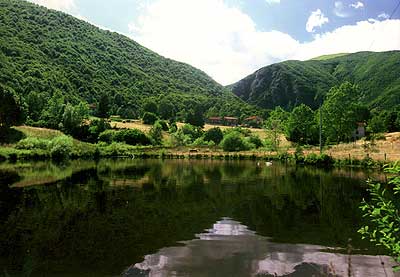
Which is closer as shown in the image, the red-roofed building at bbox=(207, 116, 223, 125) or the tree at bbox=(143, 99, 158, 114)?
the tree at bbox=(143, 99, 158, 114)

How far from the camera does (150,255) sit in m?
15.1

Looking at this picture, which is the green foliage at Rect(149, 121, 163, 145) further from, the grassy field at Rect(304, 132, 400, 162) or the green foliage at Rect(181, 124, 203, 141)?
the grassy field at Rect(304, 132, 400, 162)

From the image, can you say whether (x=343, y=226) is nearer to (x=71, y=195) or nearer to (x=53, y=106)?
(x=71, y=195)

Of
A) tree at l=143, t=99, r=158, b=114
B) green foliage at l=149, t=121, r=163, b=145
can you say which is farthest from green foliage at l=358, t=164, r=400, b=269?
tree at l=143, t=99, r=158, b=114

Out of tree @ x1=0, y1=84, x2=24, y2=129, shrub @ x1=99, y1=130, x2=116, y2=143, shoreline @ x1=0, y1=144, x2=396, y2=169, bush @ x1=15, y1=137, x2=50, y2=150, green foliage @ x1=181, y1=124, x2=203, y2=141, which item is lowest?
shoreline @ x1=0, y1=144, x2=396, y2=169

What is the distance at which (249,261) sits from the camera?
1426 centimetres

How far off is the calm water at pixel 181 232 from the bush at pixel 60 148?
172 feet

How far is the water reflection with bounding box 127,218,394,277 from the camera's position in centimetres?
1298

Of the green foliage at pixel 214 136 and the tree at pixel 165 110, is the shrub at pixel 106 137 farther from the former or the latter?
the tree at pixel 165 110

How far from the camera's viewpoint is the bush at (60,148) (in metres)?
84.9

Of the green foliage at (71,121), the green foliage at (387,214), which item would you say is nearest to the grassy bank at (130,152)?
the green foliage at (71,121)

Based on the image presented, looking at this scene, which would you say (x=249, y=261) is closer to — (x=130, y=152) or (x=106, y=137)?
(x=130, y=152)

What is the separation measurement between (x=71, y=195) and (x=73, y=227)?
11.6m

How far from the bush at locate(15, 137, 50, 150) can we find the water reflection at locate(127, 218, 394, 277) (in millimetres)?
79008
